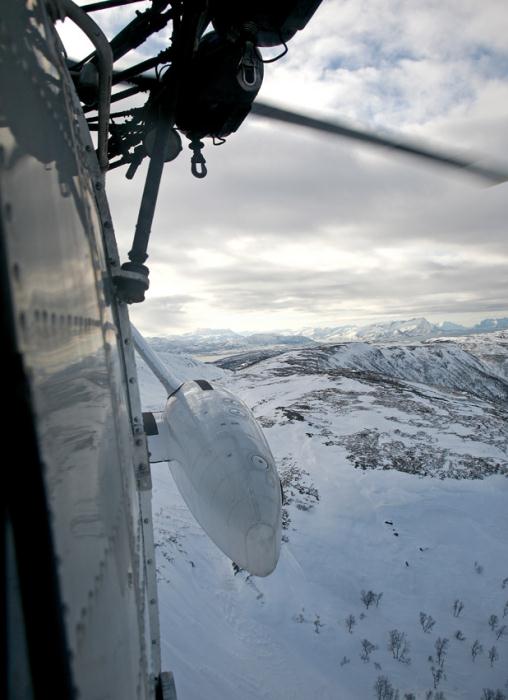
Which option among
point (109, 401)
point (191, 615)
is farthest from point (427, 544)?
point (109, 401)

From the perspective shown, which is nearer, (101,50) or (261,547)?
(101,50)

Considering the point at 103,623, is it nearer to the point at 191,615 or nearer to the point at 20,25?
the point at 20,25

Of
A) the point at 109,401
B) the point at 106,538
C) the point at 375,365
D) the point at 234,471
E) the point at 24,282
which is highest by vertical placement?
the point at 24,282

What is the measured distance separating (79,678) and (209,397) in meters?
4.47

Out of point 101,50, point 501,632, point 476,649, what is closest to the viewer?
point 101,50

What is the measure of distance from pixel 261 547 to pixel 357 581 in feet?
28.7

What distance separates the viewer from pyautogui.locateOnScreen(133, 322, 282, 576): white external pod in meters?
3.90

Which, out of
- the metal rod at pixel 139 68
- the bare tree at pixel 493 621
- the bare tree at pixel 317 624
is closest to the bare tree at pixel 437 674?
the bare tree at pixel 493 621

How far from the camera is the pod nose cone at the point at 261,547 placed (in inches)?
151

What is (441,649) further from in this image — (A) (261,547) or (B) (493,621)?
(A) (261,547)

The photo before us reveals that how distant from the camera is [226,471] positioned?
13.8 ft

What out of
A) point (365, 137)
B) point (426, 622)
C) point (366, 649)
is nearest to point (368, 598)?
point (426, 622)

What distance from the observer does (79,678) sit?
104cm

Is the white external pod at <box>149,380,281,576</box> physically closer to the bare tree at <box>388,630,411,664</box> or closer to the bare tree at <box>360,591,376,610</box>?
the bare tree at <box>388,630,411,664</box>
